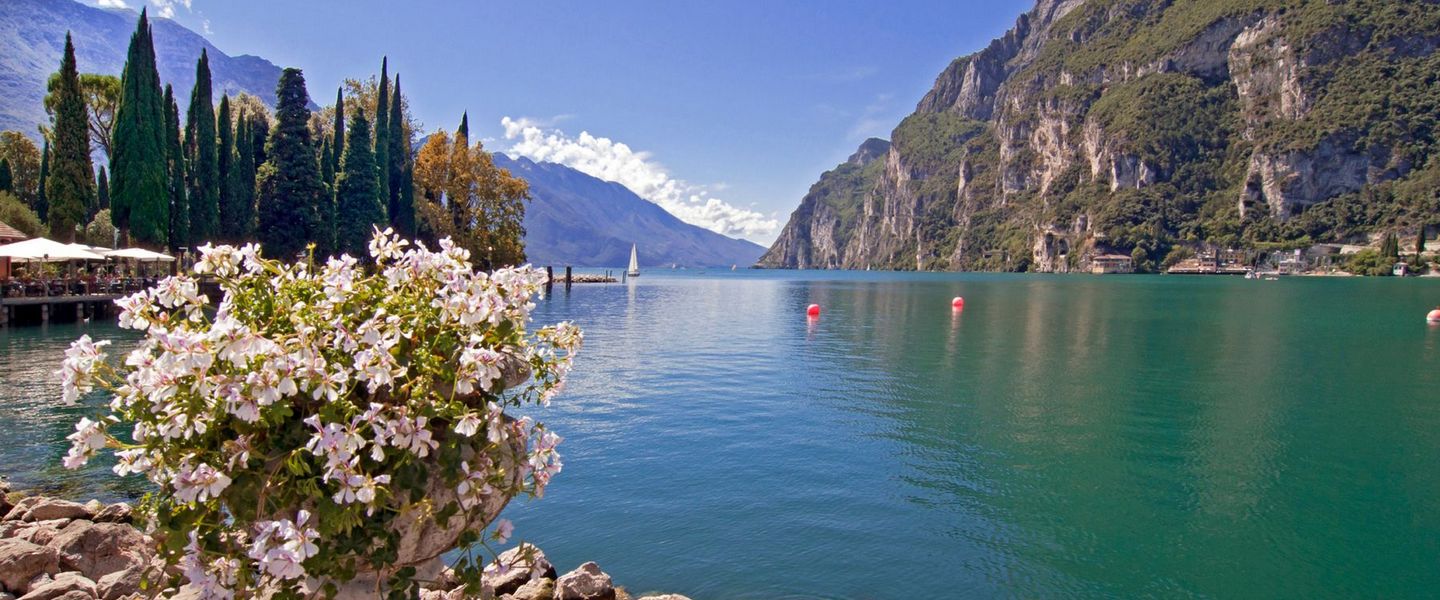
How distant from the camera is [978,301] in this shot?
65.6 metres

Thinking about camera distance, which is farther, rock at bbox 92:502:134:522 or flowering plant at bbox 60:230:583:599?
rock at bbox 92:502:134:522

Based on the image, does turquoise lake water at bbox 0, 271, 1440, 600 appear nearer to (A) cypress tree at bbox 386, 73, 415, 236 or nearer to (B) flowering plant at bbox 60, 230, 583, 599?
(B) flowering plant at bbox 60, 230, 583, 599

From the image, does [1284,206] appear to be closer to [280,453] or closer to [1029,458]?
[1029,458]

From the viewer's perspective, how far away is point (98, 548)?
7145 millimetres

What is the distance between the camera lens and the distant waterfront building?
178750mm

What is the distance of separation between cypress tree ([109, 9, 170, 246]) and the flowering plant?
45.8 m

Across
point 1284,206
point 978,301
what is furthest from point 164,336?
point 1284,206

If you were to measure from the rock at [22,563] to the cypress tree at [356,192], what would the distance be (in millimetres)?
49219

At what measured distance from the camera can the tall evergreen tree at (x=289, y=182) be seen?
47.4 metres

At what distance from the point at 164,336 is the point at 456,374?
1.11 meters

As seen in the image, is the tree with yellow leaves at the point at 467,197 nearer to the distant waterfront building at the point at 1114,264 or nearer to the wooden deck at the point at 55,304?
the wooden deck at the point at 55,304

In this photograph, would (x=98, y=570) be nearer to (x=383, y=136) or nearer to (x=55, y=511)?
(x=55, y=511)

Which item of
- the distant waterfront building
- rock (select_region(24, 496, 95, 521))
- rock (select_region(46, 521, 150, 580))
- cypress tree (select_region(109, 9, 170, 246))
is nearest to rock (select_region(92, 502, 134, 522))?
rock (select_region(24, 496, 95, 521))

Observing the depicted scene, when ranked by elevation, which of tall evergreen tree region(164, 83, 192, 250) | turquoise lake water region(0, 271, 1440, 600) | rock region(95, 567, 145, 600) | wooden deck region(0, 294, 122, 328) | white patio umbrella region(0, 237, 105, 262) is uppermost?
tall evergreen tree region(164, 83, 192, 250)
